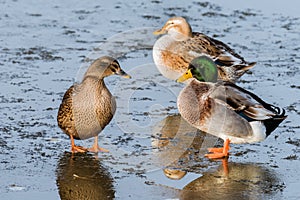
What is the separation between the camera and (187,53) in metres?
7.68

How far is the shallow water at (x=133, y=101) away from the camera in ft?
16.6

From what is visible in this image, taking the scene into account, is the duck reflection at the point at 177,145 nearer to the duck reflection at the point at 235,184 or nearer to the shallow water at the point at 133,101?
the shallow water at the point at 133,101

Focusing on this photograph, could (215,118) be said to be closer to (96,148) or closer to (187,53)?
(96,148)

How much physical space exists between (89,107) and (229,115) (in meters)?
1.11

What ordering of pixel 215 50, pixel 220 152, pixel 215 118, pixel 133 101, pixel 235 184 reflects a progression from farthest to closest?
pixel 215 50, pixel 133 101, pixel 220 152, pixel 215 118, pixel 235 184

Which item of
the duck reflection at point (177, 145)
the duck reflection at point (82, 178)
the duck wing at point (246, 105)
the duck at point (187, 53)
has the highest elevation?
the duck wing at point (246, 105)

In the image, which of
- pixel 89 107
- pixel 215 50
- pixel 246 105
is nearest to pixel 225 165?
pixel 246 105

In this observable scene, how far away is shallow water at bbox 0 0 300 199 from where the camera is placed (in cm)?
507

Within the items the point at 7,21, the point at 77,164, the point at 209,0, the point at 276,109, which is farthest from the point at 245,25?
the point at 77,164

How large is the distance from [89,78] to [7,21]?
14.8 feet

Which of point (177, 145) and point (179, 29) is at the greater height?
point (179, 29)

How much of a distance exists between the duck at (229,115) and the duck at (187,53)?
1.56m

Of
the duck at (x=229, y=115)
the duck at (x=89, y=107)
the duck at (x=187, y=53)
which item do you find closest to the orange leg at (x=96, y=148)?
the duck at (x=89, y=107)

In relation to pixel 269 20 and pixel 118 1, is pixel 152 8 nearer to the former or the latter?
pixel 118 1
